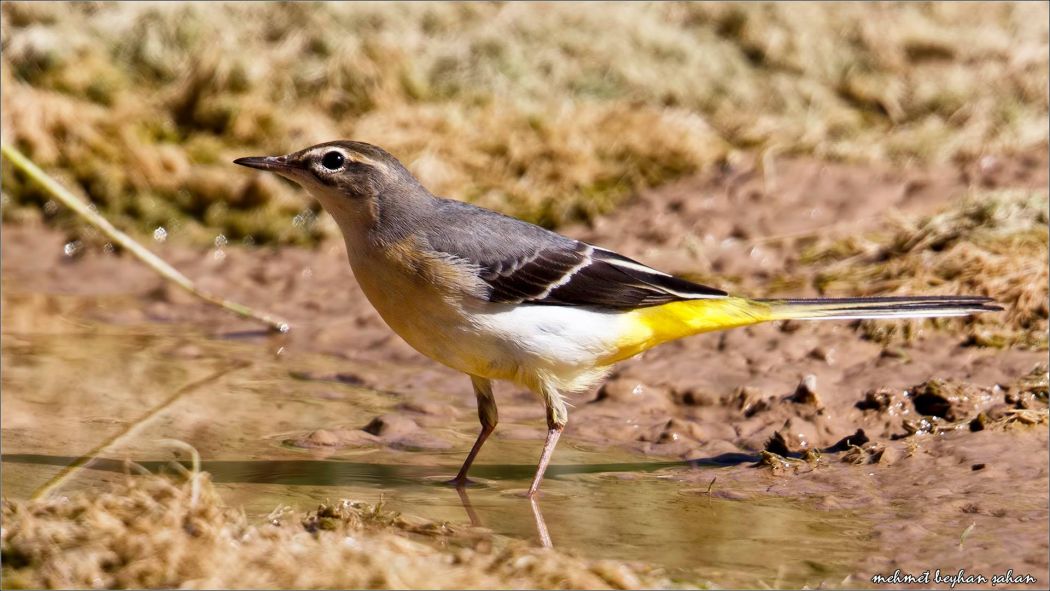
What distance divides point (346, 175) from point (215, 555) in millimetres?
2885

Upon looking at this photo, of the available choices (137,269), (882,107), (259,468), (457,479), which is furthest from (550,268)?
(882,107)

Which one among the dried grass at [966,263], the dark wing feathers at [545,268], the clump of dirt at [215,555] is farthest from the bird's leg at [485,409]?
the dried grass at [966,263]

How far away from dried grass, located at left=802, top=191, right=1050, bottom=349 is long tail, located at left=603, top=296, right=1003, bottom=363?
41.7 inches

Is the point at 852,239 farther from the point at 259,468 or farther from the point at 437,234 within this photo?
the point at 259,468

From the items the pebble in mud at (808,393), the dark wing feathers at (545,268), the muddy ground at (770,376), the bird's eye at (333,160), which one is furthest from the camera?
the pebble in mud at (808,393)

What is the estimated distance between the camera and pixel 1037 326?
8195mm

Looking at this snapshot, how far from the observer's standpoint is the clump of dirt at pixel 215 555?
15.4 feet

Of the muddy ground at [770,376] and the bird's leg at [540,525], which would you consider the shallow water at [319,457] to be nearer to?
the bird's leg at [540,525]

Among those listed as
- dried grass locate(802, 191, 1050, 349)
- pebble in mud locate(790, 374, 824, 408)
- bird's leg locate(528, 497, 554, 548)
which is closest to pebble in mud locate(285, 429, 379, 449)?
bird's leg locate(528, 497, 554, 548)

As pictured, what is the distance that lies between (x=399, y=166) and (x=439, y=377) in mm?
2100

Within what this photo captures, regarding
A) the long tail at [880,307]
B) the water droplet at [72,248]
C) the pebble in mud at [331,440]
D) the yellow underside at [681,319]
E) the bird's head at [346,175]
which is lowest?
the water droplet at [72,248]

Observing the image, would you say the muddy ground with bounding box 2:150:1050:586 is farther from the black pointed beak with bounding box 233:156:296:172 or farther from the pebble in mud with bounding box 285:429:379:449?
the black pointed beak with bounding box 233:156:296:172

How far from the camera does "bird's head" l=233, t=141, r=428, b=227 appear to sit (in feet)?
23.2

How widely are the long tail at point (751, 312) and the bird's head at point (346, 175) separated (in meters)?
1.52
